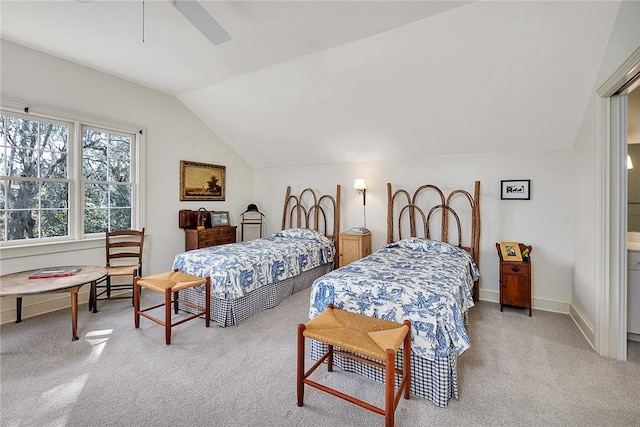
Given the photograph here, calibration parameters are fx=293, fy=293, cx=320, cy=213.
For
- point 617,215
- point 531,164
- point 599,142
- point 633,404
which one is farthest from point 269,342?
point 531,164

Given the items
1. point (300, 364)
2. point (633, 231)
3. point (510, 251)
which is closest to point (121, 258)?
point (300, 364)

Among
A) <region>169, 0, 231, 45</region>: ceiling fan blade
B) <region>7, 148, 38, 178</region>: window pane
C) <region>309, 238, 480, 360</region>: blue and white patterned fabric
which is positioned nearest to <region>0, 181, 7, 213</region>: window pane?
<region>7, 148, 38, 178</region>: window pane

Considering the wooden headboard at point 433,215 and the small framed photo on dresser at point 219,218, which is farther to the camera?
the small framed photo on dresser at point 219,218

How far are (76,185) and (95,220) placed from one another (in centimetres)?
49

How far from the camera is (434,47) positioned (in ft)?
8.96

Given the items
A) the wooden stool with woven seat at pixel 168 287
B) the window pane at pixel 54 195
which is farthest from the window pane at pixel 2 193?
the wooden stool with woven seat at pixel 168 287

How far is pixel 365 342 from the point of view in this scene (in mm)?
1677

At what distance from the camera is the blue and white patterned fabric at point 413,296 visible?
1.88 meters

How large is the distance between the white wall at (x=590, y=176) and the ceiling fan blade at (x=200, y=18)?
9.20 ft

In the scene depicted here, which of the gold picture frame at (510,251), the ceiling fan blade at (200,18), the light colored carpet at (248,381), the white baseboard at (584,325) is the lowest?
the light colored carpet at (248,381)

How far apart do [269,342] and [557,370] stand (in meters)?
2.27

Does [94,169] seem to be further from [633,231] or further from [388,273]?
[633,231]

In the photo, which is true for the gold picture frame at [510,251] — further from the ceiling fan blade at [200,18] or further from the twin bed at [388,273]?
the ceiling fan blade at [200,18]

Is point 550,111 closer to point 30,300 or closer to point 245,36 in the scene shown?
point 245,36
